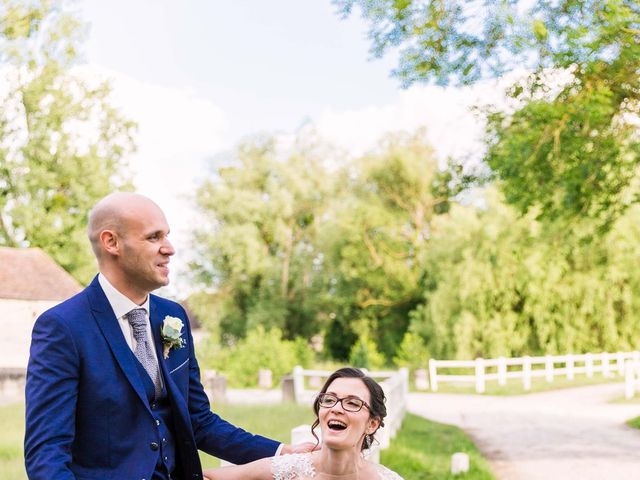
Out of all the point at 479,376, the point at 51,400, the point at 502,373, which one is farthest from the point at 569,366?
the point at 51,400

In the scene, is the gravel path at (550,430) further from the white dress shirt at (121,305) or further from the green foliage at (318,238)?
the green foliage at (318,238)

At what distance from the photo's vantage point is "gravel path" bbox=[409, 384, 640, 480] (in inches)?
407

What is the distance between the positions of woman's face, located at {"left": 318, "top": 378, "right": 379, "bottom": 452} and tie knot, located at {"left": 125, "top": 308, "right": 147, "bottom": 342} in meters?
0.73

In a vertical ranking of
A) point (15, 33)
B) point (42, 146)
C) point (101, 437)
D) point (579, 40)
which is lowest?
point (101, 437)

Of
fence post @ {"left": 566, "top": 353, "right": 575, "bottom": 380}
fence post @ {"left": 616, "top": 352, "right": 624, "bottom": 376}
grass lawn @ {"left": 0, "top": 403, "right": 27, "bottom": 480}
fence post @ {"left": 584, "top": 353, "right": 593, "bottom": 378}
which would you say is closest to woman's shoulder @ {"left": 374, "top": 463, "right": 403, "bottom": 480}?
grass lawn @ {"left": 0, "top": 403, "right": 27, "bottom": 480}

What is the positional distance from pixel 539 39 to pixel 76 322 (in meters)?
6.77

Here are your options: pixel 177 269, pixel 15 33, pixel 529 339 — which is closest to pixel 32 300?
pixel 15 33

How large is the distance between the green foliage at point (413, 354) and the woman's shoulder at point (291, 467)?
88.0 feet

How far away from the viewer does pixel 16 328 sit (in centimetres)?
2566

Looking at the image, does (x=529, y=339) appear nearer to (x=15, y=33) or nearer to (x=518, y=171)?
(x=518, y=171)

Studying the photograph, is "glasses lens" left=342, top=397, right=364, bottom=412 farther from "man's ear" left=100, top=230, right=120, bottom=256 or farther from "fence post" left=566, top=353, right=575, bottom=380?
"fence post" left=566, top=353, right=575, bottom=380

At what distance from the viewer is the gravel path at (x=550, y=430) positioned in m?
10.3

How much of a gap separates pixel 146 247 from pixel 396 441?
9.76 meters

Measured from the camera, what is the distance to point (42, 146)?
1095 inches
